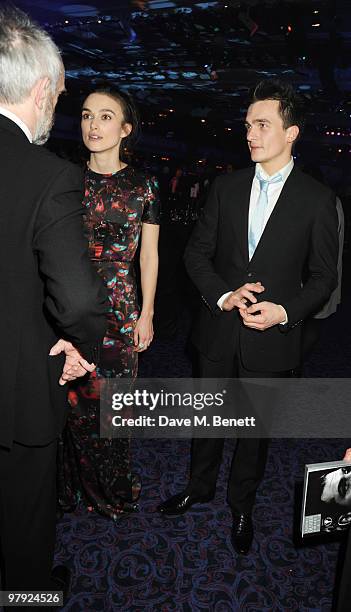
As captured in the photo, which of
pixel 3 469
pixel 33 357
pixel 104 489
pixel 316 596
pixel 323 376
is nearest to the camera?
pixel 33 357

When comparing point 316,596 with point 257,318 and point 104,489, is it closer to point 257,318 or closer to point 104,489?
point 104,489

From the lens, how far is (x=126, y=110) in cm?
232

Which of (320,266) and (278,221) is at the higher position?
(278,221)

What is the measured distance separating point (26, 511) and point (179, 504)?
1131mm

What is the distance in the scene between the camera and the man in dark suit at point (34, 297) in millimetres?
1287

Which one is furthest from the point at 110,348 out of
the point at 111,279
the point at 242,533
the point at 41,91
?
the point at 41,91

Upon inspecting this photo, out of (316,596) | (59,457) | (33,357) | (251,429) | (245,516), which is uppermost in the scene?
(33,357)

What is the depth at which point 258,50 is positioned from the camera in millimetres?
9055

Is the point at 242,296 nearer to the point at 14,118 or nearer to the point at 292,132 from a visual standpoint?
the point at 292,132

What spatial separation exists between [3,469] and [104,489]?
38.3 inches

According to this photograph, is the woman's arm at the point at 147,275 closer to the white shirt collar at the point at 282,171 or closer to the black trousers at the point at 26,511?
the white shirt collar at the point at 282,171

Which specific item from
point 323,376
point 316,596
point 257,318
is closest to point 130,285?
point 257,318

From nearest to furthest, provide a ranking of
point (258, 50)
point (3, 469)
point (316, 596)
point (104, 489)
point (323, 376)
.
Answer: point (3, 469), point (316, 596), point (104, 489), point (323, 376), point (258, 50)

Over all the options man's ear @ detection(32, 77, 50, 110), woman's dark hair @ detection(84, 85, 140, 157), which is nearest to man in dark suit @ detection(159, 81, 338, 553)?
woman's dark hair @ detection(84, 85, 140, 157)
